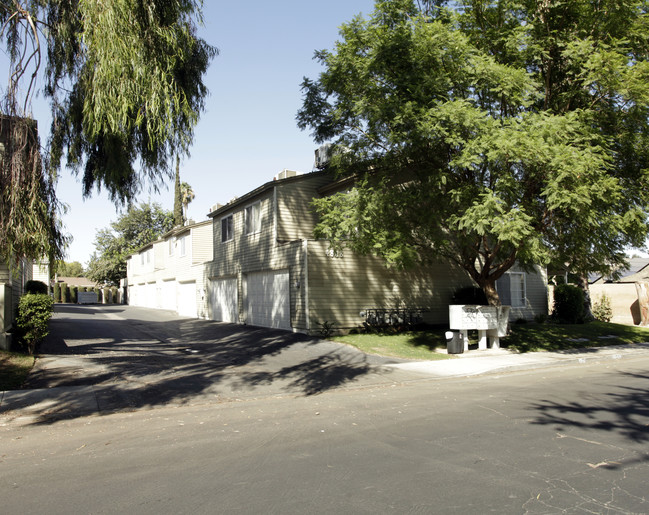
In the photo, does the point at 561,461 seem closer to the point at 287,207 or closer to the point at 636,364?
the point at 636,364

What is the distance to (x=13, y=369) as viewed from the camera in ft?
33.6

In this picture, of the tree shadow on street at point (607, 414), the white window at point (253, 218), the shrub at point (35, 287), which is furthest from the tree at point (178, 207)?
the tree shadow on street at point (607, 414)

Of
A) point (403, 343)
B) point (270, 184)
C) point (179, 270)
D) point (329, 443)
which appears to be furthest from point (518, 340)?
point (179, 270)

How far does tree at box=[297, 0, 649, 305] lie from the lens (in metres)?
11.6

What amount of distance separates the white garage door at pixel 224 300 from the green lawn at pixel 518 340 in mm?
8075

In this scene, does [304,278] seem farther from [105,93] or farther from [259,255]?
[105,93]

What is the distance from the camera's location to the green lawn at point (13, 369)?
→ 30.0ft

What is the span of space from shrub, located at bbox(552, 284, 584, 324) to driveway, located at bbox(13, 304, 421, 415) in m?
14.1

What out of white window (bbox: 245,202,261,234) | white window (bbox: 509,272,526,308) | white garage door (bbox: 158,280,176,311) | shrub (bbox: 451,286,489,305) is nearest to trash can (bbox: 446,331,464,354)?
shrub (bbox: 451,286,489,305)

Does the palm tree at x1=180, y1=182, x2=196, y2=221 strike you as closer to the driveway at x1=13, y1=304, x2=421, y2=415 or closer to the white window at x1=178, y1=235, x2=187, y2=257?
the white window at x1=178, y1=235, x2=187, y2=257

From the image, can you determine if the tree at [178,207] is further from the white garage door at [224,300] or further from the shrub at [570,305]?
the shrub at [570,305]

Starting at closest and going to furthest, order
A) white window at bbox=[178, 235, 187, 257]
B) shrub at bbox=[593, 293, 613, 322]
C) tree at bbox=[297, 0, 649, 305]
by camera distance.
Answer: tree at bbox=[297, 0, 649, 305] < shrub at bbox=[593, 293, 613, 322] < white window at bbox=[178, 235, 187, 257]

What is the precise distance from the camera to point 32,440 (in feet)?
20.8

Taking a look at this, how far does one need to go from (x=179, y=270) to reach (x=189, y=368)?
21540 mm
